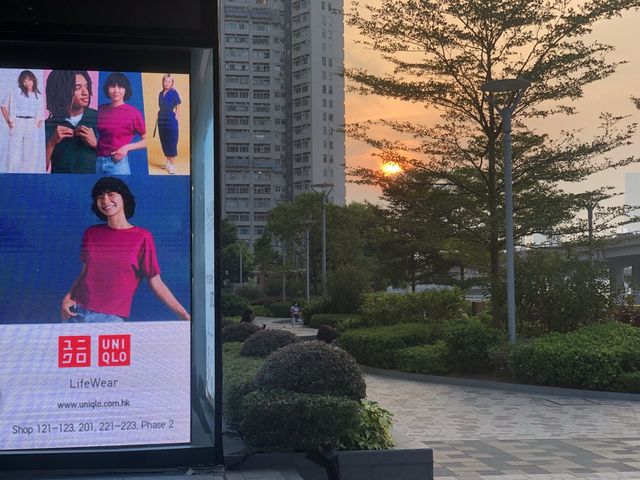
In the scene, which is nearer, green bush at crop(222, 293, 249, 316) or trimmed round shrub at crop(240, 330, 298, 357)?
trimmed round shrub at crop(240, 330, 298, 357)

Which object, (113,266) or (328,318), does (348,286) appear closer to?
(328,318)

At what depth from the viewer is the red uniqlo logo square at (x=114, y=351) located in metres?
5.28

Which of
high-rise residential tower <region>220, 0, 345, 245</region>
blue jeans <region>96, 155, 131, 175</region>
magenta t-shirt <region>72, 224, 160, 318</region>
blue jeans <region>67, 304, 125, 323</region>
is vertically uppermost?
high-rise residential tower <region>220, 0, 345, 245</region>

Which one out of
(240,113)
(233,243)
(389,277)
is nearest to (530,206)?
(389,277)

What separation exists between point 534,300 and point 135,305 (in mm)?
10797

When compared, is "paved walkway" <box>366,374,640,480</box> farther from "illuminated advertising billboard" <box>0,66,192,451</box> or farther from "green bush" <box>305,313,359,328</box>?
"green bush" <box>305,313,359,328</box>

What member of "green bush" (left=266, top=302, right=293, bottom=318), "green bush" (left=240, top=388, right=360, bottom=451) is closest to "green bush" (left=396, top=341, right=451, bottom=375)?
"green bush" (left=240, top=388, right=360, bottom=451)

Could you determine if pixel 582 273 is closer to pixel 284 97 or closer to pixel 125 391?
pixel 125 391

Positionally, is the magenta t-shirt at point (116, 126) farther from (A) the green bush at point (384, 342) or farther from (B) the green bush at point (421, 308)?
(B) the green bush at point (421, 308)

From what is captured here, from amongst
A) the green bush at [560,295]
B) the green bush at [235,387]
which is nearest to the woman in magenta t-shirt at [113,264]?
the green bush at [235,387]

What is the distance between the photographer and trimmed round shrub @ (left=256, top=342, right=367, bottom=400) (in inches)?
231

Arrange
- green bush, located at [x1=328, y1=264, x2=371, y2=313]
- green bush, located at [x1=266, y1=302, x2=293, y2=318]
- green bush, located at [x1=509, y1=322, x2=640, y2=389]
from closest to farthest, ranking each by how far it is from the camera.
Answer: green bush, located at [x1=509, y1=322, x2=640, y2=389]
green bush, located at [x1=328, y1=264, x2=371, y2=313]
green bush, located at [x1=266, y1=302, x2=293, y2=318]

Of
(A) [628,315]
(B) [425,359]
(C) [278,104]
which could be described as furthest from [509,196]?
(C) [278,104]

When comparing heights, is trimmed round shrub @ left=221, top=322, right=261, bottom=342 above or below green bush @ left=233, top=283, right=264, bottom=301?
above
